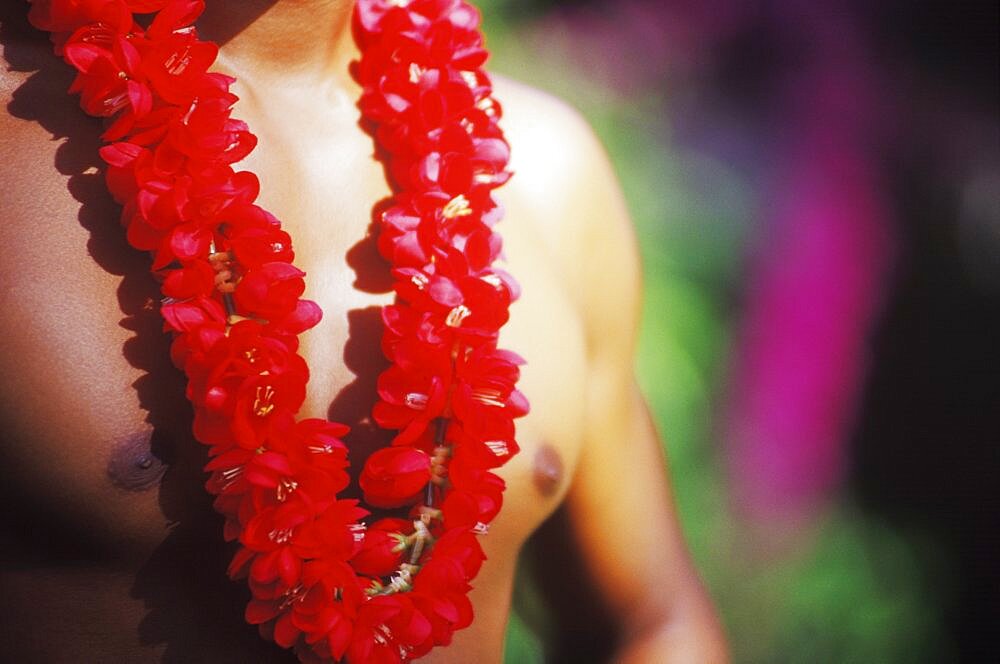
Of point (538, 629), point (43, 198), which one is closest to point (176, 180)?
point (43, 198)

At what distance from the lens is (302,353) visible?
1.05 m

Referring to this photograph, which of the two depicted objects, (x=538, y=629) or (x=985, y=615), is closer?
(x=538, y=629)

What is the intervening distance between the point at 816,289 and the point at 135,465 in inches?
62.1

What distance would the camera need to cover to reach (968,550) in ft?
7.16

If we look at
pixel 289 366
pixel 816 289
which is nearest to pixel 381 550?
pixel 289 366

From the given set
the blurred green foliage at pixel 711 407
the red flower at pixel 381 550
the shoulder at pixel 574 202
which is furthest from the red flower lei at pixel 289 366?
the blurred green foliage at pixel 711 407

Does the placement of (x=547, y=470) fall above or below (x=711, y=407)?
above

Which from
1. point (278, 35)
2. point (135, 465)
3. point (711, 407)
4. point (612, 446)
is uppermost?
point (278, 35)

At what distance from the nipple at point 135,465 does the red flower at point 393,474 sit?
7.5 inches

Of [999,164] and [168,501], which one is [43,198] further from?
[999,164]

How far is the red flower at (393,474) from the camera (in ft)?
3.32

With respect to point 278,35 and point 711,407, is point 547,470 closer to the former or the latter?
point 278,35

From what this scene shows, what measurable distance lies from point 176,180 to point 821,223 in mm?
1504

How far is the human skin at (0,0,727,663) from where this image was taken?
93 centimetres
